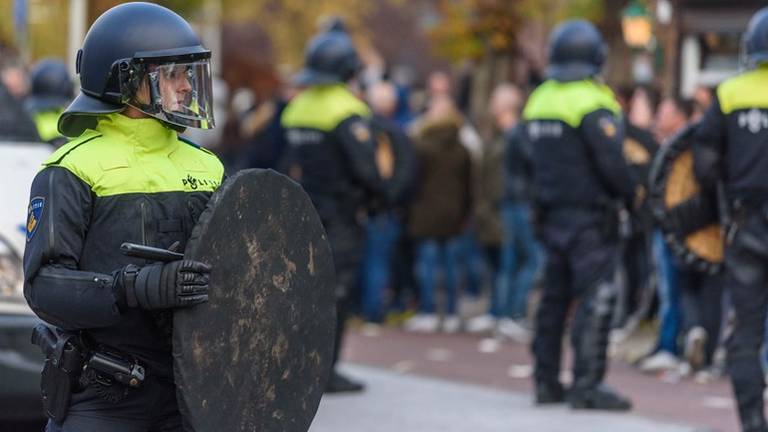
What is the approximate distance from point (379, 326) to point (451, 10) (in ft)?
16.6

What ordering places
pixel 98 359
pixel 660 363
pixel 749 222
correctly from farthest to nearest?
pixel 660 363 → pixel 749 222 → pixel 98 359

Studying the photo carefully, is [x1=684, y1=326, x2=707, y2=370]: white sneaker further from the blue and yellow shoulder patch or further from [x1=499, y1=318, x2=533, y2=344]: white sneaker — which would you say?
the blue and yellow shoulder patch

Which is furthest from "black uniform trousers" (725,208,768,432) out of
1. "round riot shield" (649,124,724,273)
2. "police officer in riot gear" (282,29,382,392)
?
"police officer in riot gear" (282,29,382,392)

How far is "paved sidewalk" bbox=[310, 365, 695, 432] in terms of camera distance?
840cm

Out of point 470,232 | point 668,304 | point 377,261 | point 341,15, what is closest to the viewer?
point 668,304

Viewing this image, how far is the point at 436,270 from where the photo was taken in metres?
14.1

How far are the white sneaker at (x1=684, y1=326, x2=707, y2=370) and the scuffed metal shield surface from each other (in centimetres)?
651

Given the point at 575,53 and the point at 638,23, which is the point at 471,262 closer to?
the point at 638,23

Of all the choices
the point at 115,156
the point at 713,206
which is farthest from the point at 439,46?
the point at 115,156

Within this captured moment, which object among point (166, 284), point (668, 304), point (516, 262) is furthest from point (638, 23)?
point (166, 284)

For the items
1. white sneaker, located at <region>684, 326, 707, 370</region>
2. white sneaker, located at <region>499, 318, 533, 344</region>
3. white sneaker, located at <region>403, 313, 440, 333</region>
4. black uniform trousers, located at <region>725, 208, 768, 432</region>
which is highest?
black uniform trousers, located at <region>725, 208, 768, 432</region>

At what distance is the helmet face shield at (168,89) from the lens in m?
4.36

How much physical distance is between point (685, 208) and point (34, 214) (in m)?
4.39

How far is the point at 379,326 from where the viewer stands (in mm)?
14070
